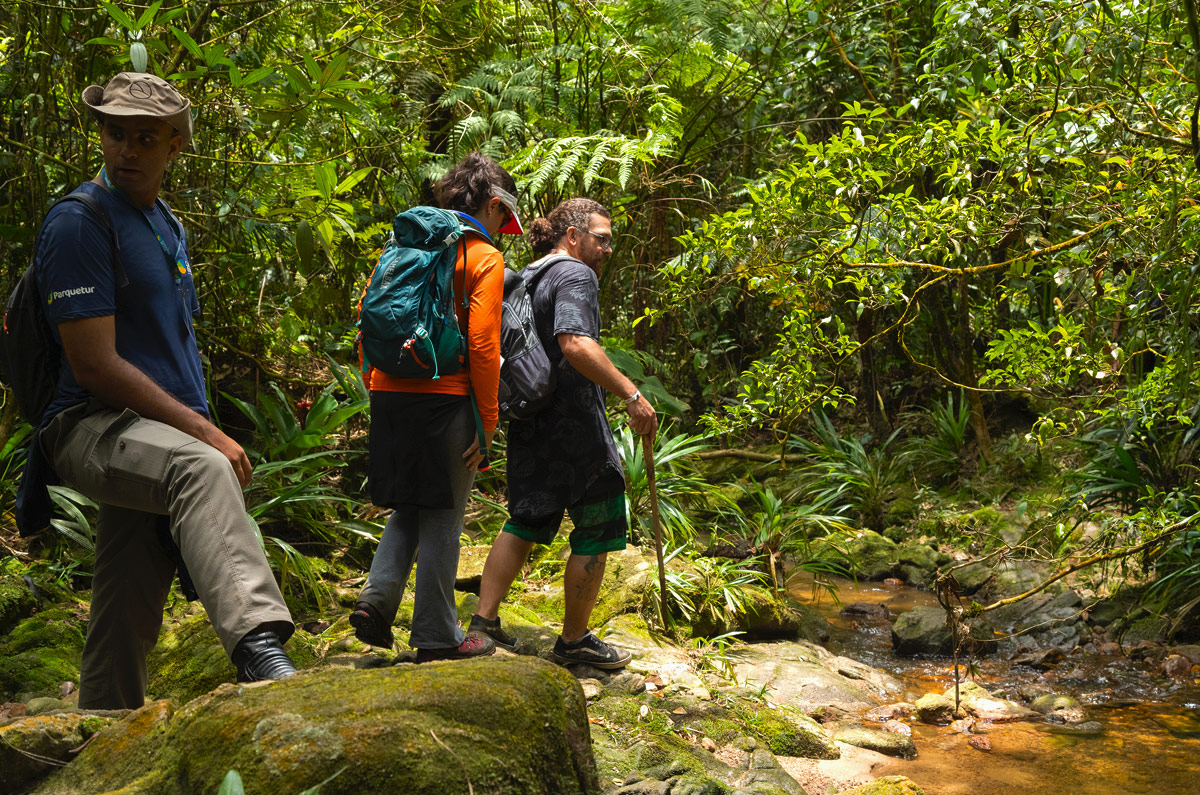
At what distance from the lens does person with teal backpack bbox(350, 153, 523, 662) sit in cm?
332

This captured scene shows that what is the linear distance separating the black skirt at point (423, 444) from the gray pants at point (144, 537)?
85 centimetres

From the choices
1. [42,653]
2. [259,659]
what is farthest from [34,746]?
[42,653]

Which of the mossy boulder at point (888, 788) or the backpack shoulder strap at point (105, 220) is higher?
the backpack shoulder strap at point (105, 220)

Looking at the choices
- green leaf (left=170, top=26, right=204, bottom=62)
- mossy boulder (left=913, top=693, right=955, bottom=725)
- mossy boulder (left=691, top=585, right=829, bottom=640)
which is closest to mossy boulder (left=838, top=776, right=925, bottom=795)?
mossy boulder (left=913, top=693, right=955, bottom=725)

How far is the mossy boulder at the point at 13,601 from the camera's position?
159 inches

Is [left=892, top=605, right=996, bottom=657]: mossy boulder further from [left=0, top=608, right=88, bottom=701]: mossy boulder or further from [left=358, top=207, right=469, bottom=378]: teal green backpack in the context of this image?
[left=0, top=608, right=88, bottom=701]: mossy boulder

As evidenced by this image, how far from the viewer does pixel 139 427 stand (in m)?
2.48

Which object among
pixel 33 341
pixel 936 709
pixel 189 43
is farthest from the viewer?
pixel 936 709

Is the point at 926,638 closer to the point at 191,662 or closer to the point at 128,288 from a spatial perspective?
the point at 191,662

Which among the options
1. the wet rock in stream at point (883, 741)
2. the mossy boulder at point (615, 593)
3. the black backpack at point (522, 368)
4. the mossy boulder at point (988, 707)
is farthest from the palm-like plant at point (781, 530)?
the black backpack at point (522, 368)

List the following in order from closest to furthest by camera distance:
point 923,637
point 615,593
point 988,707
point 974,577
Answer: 1. point 988,707
2. point 615,593
3. point 923,637
4. point 974,577

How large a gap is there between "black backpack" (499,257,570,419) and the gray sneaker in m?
0.99

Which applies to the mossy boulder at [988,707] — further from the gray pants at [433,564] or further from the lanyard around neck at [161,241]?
the lanyard around neck at [161,241]

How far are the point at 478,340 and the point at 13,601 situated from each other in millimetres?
2486
